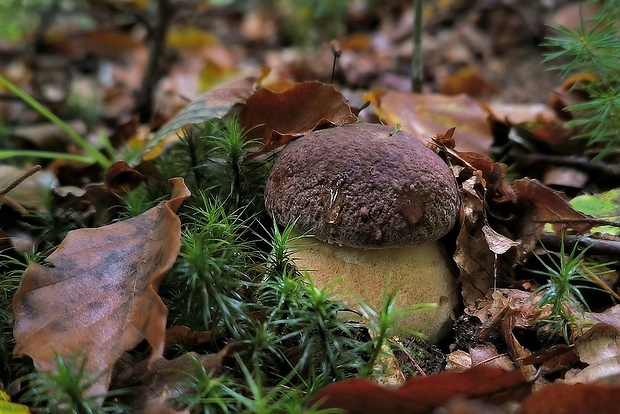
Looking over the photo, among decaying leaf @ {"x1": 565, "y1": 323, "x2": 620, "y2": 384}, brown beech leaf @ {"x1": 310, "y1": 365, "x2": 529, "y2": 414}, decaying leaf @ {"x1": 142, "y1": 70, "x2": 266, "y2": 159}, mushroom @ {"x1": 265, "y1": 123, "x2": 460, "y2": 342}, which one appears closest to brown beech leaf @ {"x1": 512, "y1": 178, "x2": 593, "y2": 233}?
mushroom @ {"x1": 265, "y1": 123, "x2": 460, "y2": 342}

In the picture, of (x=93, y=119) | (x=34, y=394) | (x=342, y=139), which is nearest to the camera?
(x=34, y=394)

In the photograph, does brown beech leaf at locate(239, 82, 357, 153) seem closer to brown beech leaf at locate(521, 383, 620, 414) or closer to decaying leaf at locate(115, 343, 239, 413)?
decaying leaf at locate(115, 343, 239, 413)

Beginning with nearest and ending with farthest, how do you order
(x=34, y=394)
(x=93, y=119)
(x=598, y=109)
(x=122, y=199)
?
(x=34, y=394) → (x=122, y=199) → (x=598, y=109) → (x=93, y=119)

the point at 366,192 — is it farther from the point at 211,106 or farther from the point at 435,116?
the point at 435,116

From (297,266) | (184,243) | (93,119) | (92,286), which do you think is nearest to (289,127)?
(297,266)

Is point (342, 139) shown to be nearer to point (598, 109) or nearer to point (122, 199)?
point (122, 199)

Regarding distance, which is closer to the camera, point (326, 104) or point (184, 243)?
point (184, 243)

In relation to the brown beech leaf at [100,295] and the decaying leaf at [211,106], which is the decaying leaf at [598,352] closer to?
the brown beech leaf at [100,295]
